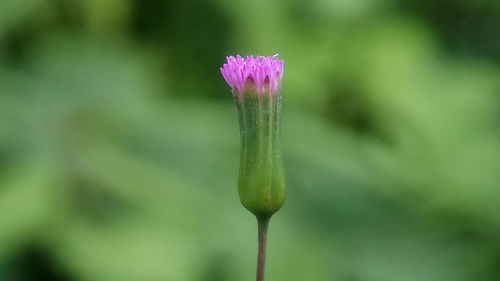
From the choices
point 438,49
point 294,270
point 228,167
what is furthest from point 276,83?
point 438,49

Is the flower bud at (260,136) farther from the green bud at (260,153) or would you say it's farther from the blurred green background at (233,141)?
the blurred green background at (233,141)

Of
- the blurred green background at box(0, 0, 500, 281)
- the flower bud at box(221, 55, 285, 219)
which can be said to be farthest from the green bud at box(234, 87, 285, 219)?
the blurred green background at box(0, 0, 500, 281)

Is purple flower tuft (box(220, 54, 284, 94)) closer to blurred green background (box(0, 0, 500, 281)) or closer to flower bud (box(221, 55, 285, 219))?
flower bud (box(221, 55, 285, 219))

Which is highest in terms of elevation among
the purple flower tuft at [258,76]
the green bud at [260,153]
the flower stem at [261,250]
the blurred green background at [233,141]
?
the blurred green background at [233,141]

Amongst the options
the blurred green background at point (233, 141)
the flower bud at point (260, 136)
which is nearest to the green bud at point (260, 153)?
the flower bud at point (260, 136)

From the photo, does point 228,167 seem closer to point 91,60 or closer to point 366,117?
point 366,117

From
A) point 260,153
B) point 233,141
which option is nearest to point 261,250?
point 260,153
